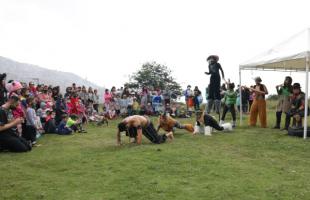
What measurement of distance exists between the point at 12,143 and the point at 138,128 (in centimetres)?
309

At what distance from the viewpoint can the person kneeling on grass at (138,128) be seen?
1071 cm

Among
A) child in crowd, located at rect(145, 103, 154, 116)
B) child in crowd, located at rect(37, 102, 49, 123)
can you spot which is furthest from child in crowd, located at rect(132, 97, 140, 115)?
child in crowd, located at rect(37, 102, 49, 123)

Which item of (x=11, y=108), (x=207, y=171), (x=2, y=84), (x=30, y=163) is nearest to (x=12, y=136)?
(x=11, y=108)

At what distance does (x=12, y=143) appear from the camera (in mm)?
10203

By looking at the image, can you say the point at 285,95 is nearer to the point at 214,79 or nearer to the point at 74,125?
the point at 214,79

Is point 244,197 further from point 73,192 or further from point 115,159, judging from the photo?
point 115,159

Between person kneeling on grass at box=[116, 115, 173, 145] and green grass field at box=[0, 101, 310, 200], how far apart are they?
0.34 metres

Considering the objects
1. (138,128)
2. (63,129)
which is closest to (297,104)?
(138,128)

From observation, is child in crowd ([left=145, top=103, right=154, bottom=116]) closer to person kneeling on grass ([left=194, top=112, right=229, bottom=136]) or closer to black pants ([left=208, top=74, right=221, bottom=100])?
black pants ([left=208, top=74, right=221, bottom=100])

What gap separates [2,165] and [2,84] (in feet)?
15.2

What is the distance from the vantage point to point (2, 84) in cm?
1258

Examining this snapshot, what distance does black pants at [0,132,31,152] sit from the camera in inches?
401

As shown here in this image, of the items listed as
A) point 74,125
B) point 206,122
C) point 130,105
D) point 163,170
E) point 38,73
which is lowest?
point 163,170

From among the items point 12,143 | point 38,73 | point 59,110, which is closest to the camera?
point 12,143
